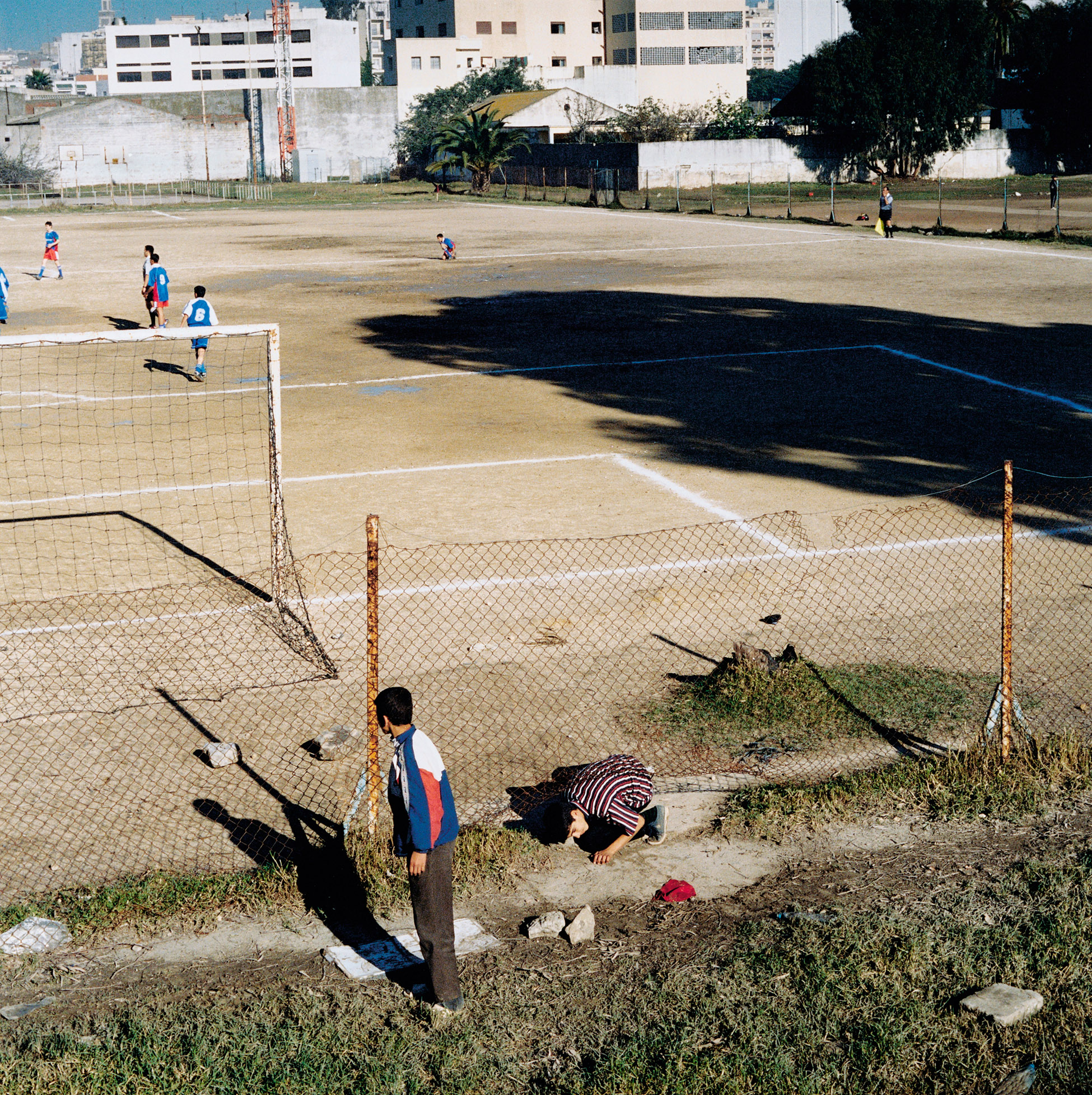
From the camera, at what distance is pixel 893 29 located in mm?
73250


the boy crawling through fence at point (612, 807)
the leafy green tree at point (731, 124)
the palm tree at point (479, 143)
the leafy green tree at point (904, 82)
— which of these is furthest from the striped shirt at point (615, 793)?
the leafy green tree at point (731, 124)

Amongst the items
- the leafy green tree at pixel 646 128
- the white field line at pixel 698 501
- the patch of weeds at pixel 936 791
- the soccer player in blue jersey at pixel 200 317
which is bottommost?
the patch of weeds at pixel 936 791

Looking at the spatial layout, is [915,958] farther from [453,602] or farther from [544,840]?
[453,602]

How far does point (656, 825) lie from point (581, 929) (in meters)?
1.19

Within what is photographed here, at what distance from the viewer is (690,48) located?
349ft

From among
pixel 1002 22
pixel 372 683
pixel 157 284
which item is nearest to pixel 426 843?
pixel 372 683

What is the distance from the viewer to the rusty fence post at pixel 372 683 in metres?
7.49

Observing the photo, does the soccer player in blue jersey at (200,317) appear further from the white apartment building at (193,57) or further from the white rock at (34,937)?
the white apartment building at (193,57)

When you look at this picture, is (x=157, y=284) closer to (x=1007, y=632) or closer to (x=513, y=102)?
(x=1007, y=632)

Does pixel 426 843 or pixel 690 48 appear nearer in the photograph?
pixel 426 843

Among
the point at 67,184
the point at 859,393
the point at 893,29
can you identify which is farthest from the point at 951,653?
the point at 67,184

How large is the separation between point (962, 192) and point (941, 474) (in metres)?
56.5

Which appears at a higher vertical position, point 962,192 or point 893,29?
point 893,29

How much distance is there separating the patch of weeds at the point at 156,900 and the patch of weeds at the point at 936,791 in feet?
8.63
